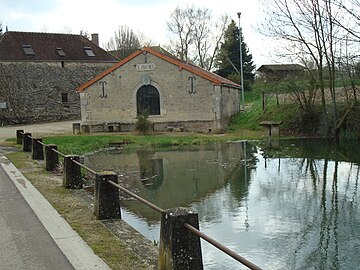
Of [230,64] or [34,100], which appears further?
[230,64]

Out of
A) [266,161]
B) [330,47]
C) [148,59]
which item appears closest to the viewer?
[266,161]

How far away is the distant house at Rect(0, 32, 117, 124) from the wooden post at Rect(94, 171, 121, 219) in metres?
34.6

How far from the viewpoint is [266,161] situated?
56.4ft

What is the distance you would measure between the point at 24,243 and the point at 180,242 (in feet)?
8.11

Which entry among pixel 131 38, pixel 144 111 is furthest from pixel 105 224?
pixel 131 38

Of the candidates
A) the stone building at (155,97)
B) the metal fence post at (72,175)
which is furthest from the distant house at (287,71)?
the metal fence post at (72,175)

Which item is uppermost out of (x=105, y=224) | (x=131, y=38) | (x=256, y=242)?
(x=131, y=38)

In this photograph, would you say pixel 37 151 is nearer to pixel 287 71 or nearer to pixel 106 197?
pixel 106 197

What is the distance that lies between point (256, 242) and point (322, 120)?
62.8 ft

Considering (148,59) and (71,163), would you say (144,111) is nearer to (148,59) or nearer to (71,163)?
(148,59)

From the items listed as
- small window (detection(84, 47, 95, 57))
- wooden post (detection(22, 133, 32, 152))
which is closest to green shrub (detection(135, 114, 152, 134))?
wooden post (detection(22, 133, 32, 152))

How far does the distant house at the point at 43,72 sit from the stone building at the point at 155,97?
41.3ft

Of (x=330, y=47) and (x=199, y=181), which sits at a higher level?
(x=330, y=47)

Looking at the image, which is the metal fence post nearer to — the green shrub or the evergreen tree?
the green shrub
